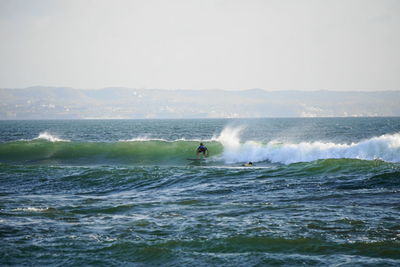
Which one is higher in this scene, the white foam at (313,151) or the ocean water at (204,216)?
the white foam at (313,151)

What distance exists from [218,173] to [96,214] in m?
10.4

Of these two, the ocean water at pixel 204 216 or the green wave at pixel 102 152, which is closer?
the ocean water at pixel 204 216

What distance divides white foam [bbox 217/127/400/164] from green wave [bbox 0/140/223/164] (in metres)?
2.40

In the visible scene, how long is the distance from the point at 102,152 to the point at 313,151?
753 inches

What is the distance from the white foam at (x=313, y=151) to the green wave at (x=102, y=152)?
2.40 m

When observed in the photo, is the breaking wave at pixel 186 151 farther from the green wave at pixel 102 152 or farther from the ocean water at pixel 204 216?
the ocean water at pixel 204 216

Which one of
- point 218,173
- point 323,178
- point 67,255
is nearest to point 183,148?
point 218,173

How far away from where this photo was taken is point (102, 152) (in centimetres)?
4075

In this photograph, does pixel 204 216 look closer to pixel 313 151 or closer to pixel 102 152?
pixel 313 151

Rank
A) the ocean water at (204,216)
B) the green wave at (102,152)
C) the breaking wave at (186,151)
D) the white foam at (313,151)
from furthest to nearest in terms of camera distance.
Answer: the green wave at (102,152), the breaking wave at (186,151), the white foam at (313,151), the ocean water at (204,216)

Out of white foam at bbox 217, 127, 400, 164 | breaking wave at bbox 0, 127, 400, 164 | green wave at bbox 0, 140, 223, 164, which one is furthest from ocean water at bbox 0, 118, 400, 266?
green wave at bbox 0, 140, 223, 164

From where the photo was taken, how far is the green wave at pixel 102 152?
119 feet

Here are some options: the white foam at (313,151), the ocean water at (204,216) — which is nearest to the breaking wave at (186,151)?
the white foam at (313,151)

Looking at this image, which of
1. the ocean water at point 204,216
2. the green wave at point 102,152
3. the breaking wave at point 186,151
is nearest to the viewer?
the ocean water at point 204,216
